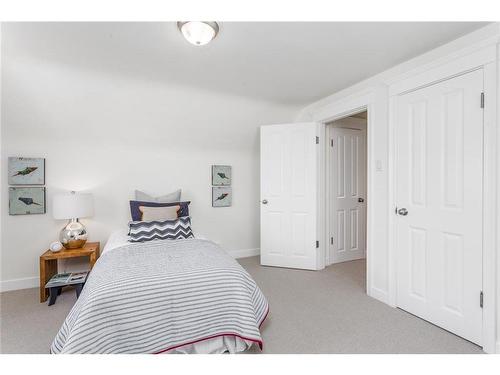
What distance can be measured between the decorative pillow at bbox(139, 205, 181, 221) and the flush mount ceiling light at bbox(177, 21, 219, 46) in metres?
Result: 1.85

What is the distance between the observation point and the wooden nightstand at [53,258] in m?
2.58

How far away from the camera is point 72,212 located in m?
2.78

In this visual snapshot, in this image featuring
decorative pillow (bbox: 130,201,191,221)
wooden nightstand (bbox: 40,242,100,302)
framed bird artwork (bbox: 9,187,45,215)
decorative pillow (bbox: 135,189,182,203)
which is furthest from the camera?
decorative pillow (bbox: 135,189,182,203)

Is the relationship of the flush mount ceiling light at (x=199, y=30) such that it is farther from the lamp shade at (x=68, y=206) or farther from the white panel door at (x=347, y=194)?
the white panel door at (x=347, y=194)

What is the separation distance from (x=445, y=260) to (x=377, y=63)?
174 cm

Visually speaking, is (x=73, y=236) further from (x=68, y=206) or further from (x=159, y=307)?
(x=159, y=307)

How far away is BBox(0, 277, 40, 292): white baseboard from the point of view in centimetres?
284

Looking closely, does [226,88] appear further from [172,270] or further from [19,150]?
[19,150]

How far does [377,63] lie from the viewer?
232cm

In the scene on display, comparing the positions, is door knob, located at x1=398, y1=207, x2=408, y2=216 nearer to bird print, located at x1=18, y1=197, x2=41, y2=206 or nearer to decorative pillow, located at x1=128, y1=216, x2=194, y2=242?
decorative pillow, located at x1=128, y1=216, x2=194, y2=242

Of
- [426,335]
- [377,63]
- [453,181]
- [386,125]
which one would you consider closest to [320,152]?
[386,125]

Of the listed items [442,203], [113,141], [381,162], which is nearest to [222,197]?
[113,141]

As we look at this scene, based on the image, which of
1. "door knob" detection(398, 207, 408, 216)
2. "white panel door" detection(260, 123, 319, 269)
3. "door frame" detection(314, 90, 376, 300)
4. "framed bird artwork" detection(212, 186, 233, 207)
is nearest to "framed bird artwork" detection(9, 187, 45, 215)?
"framed bird artwork" detection(212, 186, 233, 207)

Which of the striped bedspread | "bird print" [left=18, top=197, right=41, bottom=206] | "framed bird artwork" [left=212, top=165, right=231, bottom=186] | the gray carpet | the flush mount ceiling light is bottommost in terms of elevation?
the gray carpet
